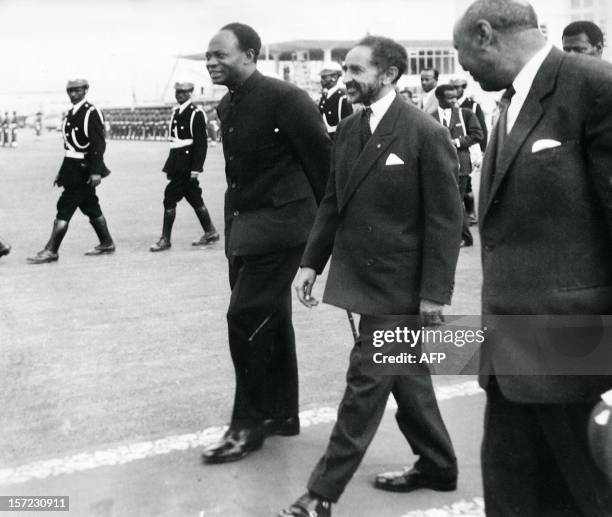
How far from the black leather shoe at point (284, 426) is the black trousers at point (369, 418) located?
84 centimetres

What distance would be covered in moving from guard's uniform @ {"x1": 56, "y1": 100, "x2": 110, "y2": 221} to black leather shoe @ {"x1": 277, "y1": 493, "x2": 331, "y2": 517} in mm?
7611

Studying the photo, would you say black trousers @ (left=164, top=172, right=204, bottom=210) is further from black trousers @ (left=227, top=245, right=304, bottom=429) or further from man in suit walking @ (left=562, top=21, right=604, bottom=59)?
black trousers @ (left=227, top=245, right=304, bottom=429)

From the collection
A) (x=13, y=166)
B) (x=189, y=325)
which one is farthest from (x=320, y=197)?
(x=13, y=166)

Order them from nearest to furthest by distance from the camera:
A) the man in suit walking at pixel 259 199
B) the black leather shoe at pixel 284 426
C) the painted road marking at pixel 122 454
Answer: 1. the painted road marking at pixel 122 454
2. the man in suit walking at pixel 259 199
3. the black leather shoe at pixel 284 426

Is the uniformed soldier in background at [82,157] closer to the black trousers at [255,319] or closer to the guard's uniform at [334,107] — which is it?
the guard's uniform at [334,107]

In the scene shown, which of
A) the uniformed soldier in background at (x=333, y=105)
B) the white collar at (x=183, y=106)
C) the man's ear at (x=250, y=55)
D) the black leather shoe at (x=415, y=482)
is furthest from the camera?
the uniformed soldier in background at (x=333, y=105)

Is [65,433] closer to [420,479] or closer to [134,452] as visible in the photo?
[134,452]

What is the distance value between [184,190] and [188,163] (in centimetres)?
34

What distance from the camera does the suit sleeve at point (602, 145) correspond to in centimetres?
251

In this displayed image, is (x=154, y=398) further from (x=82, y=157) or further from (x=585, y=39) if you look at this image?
(x=82, y=157)

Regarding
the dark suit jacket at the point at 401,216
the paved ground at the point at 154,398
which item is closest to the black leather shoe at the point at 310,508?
the paved ground at the point at 154,398

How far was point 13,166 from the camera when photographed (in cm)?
2859

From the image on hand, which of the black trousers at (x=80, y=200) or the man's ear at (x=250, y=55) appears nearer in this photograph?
the man's ear at (x=250, y=55)

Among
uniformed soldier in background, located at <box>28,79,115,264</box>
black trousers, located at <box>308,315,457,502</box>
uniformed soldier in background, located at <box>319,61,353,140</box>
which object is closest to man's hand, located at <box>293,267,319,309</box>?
black trousers, located at <box>308,315,457,502</box>
